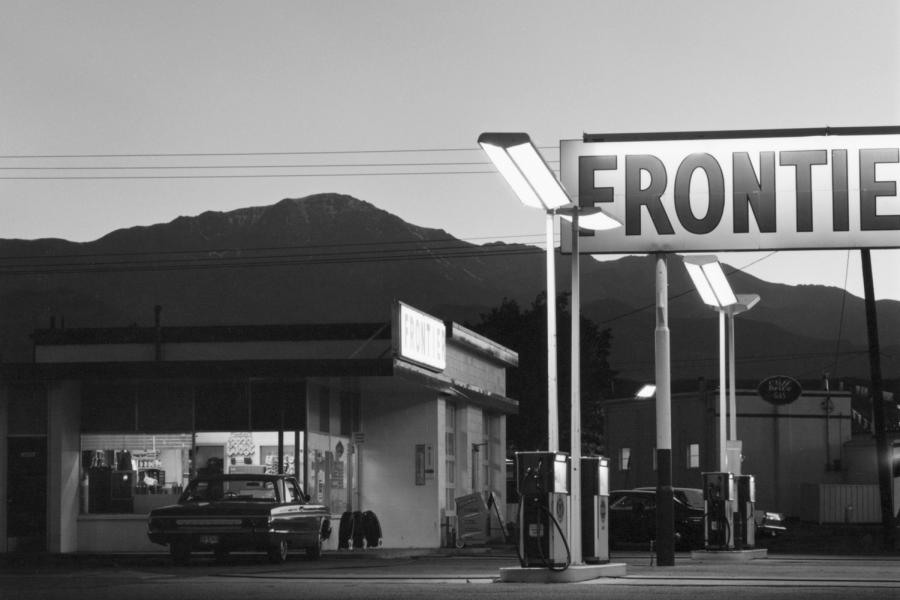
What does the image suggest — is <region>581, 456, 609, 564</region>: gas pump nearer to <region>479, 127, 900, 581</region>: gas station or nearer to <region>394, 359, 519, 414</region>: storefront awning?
<region>479, 127, 900, 581</region>: gas station

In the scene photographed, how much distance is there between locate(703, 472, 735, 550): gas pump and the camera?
2523 cm

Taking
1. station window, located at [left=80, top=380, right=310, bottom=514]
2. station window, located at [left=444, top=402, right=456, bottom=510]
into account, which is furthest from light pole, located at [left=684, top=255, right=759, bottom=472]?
station window, located at [left=444, top=402, right=456, bottom=510]

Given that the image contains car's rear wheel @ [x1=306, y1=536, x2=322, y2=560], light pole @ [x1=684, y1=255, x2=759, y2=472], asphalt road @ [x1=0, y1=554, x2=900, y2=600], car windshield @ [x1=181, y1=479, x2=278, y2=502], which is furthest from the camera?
car's rear wheel @ [x1=306, y1=536, x2=322, y2=560]

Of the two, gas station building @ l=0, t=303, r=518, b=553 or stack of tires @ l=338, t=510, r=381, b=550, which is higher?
gas station building @ l=0, t=303, r=518, b=553

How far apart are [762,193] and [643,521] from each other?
13.3 metres

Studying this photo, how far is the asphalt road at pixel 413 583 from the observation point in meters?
13.7

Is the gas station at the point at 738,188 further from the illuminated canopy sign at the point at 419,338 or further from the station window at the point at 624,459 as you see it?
the station window at the point at 624,459

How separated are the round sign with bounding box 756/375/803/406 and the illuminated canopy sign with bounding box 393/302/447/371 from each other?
17348 mm

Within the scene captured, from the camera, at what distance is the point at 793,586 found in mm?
14945

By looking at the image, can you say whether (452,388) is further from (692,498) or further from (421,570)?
(421,570)

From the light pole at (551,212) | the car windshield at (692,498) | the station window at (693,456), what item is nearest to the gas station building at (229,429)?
the car windshield at (692,498)

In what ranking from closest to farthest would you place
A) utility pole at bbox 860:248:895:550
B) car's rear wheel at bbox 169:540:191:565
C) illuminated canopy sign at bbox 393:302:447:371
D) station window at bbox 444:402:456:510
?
1. car's rear wheel at bbox 169:540:191:565
2. illuminated canopy sign at bbox 393:302:447:371
3. station window at bbox 444:402:456:510
4. utility pole at bbox 860:248:895:550

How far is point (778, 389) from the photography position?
160 ft

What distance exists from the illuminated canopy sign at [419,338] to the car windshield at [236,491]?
6125 mm
